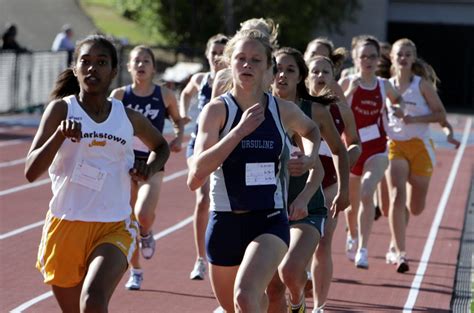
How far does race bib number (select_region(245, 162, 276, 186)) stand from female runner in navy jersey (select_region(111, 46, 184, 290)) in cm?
375

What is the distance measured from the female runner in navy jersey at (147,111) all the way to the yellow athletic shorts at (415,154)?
232cm

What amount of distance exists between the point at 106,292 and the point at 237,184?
0.95m

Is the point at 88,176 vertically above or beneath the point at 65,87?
beneath

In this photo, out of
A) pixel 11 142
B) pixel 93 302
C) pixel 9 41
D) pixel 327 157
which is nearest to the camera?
pixel 93 302

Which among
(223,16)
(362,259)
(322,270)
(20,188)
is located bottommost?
(20,188)

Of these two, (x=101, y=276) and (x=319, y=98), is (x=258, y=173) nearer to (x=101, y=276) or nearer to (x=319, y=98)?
(x=101, y=276)

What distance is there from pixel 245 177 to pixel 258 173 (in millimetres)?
74

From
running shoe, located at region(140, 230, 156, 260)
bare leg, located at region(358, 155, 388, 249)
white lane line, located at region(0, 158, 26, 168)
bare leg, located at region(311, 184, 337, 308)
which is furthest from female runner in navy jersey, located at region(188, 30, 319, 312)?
white lane line, located at region(0, 158, 26, 168)

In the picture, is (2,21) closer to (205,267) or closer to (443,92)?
(443,92)

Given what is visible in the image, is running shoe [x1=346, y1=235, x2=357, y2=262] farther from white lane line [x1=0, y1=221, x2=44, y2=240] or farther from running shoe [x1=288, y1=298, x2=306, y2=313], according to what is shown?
running shoe [x1=288, y1=298, x2=306, y2=313]

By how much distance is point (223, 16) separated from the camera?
43.6 metres

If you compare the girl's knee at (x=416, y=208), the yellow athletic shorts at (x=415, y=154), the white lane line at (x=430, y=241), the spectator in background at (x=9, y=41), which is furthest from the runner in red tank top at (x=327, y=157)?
the spectator in background at (x=9, y=41)

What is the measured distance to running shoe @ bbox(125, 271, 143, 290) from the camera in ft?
32.6

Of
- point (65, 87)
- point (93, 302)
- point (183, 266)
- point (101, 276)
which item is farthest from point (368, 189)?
point (93, 302)
